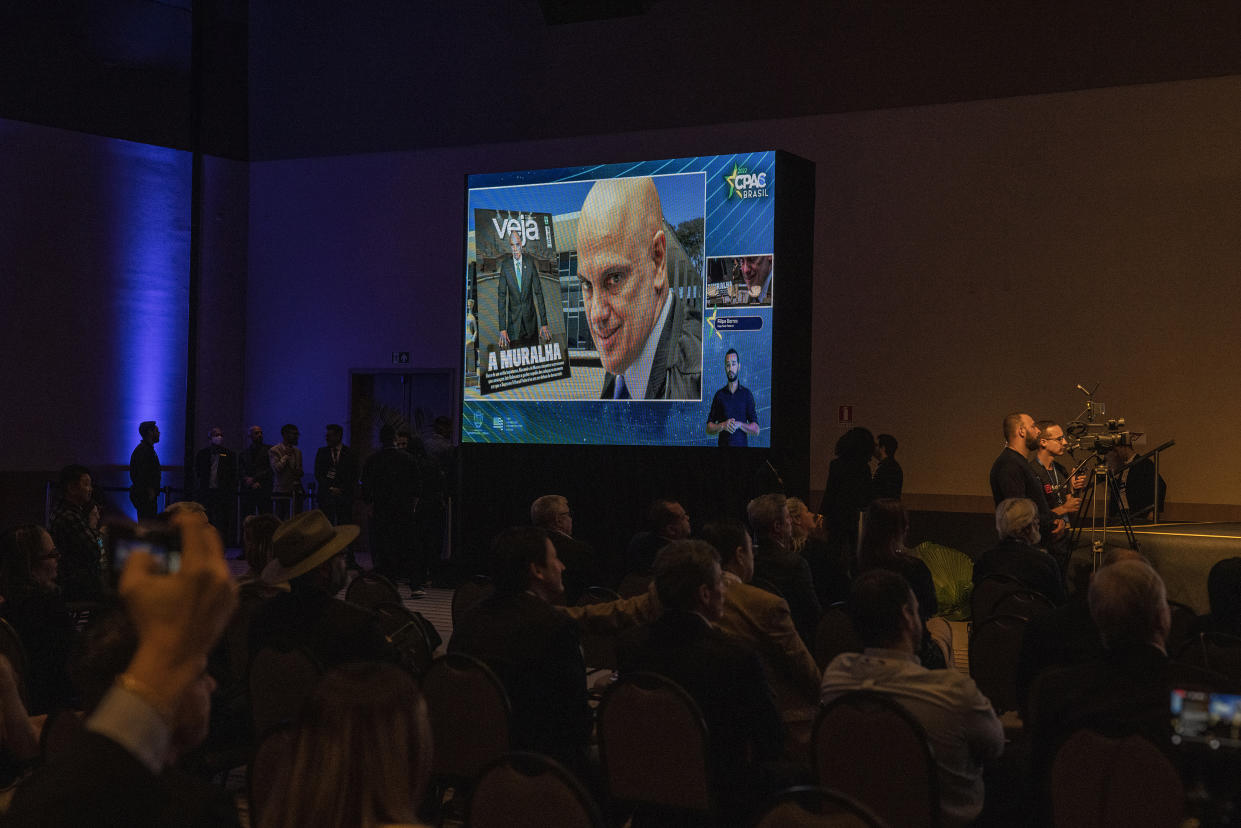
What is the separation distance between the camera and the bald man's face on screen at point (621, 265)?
11000mm

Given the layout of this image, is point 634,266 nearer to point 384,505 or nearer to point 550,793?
point 384,505

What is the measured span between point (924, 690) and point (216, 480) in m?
11.8

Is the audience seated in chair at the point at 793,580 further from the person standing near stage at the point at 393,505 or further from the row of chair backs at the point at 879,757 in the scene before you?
the person standing near stage at the point at 393,505

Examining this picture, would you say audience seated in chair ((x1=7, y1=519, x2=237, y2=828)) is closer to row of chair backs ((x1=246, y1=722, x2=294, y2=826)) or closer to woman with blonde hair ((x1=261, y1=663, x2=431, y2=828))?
woman with blonde hair ((x1=261, y1=663, x2=431, y2=828))

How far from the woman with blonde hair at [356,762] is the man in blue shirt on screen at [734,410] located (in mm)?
9056

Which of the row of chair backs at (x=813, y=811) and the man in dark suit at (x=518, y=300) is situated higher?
the man in dark suit at (x=518, y=300)

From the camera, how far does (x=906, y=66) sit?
38.5ft

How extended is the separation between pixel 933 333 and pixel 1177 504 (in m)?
2.71

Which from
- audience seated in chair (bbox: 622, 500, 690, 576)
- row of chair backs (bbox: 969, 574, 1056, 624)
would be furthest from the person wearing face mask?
row of chair backs (bbox: 969, 574, 1056, 624)

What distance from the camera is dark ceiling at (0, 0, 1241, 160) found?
11.1 metres

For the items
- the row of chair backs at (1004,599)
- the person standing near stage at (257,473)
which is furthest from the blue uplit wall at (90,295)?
the row of chair backs at (1004,599)

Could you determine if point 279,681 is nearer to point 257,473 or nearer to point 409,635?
point 409,635

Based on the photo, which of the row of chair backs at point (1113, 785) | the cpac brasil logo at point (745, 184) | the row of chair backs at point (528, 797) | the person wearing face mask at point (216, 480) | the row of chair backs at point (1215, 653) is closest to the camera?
the row of chair backs at point (528, 797)

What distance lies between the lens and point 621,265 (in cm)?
1115
